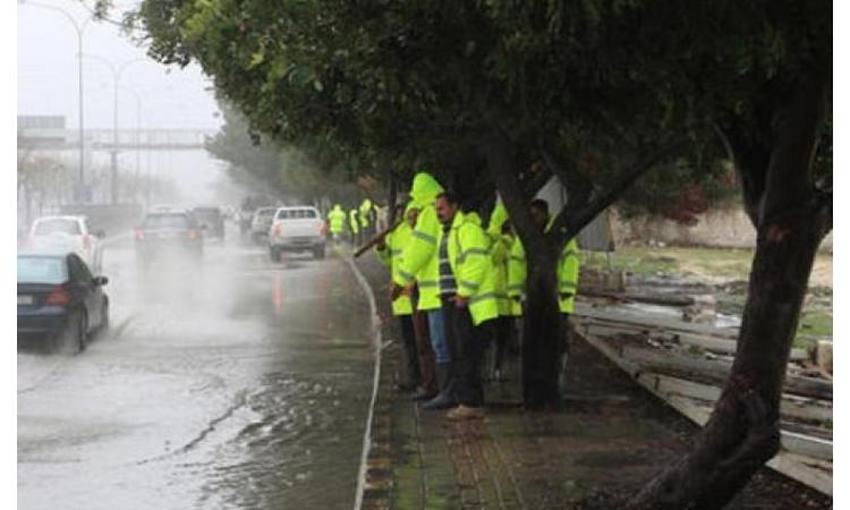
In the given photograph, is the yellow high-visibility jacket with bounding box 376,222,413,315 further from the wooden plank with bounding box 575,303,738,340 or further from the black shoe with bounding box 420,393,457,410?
the wooden plank with bounding box 575,303,738,340

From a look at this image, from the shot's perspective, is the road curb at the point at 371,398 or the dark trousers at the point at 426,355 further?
the dark trousers at the point at 426,355

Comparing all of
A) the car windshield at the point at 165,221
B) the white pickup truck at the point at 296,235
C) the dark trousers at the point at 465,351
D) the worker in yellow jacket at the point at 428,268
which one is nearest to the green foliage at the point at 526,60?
the worker in yellow jacket at the point at 428,268

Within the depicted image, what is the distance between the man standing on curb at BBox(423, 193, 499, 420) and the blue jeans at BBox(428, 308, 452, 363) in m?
0.07

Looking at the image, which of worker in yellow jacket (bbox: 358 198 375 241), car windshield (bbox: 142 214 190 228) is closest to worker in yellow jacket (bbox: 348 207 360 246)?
worker in yellow jacket (bbox: 358 198 375 241)

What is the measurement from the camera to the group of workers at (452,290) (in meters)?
9.58

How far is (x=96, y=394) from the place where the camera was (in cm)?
1243

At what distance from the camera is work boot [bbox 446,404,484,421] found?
9703mm

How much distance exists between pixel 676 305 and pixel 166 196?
176017mm

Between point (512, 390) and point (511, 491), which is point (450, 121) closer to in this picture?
point (512, 390)

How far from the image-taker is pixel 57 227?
1249 inches

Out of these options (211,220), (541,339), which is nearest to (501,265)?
(541,339)

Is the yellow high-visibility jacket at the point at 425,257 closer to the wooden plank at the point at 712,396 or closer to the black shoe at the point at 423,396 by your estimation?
the black shoe at the point at 423,396

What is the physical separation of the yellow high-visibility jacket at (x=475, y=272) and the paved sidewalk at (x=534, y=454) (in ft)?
2.96

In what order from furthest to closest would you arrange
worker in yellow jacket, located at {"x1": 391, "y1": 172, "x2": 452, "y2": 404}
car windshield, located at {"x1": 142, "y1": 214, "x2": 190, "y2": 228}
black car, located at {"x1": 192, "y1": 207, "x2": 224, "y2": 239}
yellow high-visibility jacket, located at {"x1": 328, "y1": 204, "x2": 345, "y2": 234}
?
black car, located at {"x1": 192, "y1": 207, "x2": 224, "y2": 239}, yellow high-visibility jacket, located at {"x1": 328, "y1": 204, "x2": 345, "y2": 234}, car windshield, located at {"x1": 142, "y1": 214, "x2": 190, "y2": 228}, worker in yellow jacket, located at {"x1": 391, "y1": 172, "x2": 452, "y2": 404}
